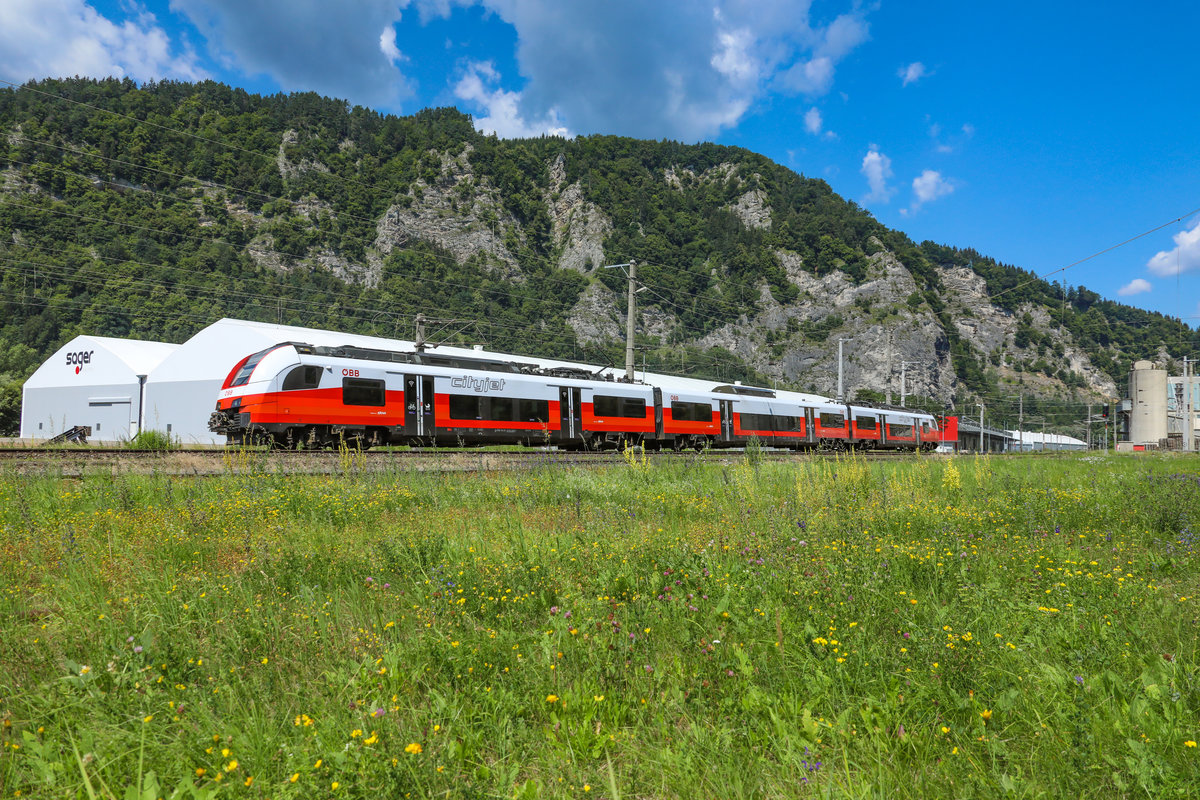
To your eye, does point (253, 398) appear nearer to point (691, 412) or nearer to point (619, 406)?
point (619, 406)

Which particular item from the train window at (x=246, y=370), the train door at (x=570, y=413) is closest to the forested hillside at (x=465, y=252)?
the train window at (x=246, y=370)

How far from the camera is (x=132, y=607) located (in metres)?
3.66

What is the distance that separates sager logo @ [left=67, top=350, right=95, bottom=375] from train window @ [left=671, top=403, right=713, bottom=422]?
41.9 meters

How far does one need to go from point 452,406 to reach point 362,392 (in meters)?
3.12

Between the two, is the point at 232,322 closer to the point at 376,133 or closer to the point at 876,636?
the point at 876,636

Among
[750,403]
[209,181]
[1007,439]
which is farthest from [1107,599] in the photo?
[209,181]

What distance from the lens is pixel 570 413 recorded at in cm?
2373

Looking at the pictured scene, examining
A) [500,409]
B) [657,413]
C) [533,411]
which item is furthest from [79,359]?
[657,413]

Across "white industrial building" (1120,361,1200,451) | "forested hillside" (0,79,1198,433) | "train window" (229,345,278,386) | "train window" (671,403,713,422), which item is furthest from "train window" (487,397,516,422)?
"white industrial building" (1120,361,1200,451)

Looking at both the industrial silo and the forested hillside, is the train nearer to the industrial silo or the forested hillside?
the forested hillside

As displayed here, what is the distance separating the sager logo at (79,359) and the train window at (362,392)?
3775cm

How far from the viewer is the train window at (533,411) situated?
866 inches

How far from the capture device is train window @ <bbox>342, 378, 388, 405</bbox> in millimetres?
17641

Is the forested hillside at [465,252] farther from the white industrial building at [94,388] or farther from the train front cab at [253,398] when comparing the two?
the train front cab at [253,398]
